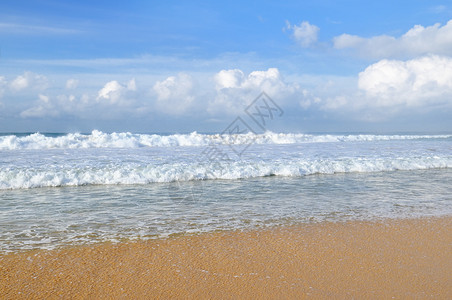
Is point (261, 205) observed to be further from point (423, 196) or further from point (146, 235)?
point (423, 196)

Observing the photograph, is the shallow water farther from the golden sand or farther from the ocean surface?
the golden sand

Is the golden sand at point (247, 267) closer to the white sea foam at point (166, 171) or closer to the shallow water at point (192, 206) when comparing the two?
the shallow water at point (192, 206)

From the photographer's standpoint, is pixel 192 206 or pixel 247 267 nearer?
pixel 247 267

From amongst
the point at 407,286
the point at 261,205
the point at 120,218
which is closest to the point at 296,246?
the point at 407,286

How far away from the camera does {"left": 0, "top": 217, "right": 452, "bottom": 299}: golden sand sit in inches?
119

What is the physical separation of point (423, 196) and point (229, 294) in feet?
21.7

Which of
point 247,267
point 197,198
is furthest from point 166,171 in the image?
point 247,267

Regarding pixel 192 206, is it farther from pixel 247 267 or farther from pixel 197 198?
pixel 247 267

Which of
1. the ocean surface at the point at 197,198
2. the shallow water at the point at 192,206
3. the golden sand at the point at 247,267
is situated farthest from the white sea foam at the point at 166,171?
the golden sand at the point at 247,267

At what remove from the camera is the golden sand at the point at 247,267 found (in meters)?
3.04

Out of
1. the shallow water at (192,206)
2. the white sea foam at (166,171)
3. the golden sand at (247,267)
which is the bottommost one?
the golden sand at (247,267)

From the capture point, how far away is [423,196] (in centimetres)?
779

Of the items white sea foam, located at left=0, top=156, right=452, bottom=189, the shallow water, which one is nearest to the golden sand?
the shallow water

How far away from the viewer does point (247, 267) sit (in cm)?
356
